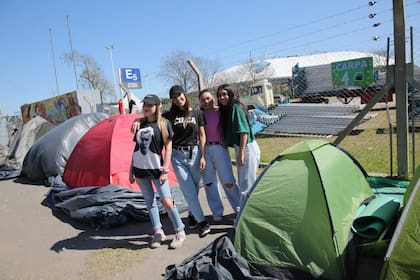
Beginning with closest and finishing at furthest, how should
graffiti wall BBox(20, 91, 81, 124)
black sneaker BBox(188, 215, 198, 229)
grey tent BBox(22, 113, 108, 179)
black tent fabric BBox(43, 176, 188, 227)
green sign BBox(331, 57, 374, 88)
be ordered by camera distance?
1. black sneaker BBox(188, 215, 198, 229)
2. black tent fabric BBox(43, 176, 188, 227)
3. grey tent BBox(22, 113, 108, 179)
4. green sign BBox(331, 57, 374, 88)
5. graffiti wall BBox(20, 91, 81, 124)

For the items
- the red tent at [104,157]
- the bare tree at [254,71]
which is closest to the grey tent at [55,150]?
the red tent at [104,157]

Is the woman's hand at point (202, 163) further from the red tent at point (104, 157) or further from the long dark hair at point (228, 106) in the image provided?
the red tent at point (104, 157)

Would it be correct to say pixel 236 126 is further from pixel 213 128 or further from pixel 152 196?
pixel 152 196

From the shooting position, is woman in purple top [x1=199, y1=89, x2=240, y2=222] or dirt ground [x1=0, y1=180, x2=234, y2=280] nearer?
dirt ground [x1=0, y1=180, x2=234, y2=280]

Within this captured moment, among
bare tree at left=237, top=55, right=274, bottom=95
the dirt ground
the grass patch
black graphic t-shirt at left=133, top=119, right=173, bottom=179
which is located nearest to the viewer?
the dirt ground

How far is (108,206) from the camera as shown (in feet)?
15.4

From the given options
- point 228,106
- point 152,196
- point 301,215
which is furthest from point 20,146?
point 301,215

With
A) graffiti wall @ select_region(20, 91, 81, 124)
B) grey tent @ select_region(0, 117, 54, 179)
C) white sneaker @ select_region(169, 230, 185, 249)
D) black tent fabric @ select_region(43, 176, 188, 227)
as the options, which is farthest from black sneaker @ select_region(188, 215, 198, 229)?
graffiti wall @ select_region(20, 91, 81, 124)

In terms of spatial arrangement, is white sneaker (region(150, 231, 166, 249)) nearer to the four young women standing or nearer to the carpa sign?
the four young women standing

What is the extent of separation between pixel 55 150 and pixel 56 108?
16827mm

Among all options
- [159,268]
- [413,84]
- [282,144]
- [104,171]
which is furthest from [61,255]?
[282,144]

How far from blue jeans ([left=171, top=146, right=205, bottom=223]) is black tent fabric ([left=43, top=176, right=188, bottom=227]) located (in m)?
→ 0.89

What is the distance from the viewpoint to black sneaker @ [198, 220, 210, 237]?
3992 mm

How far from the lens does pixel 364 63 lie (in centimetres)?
1741
